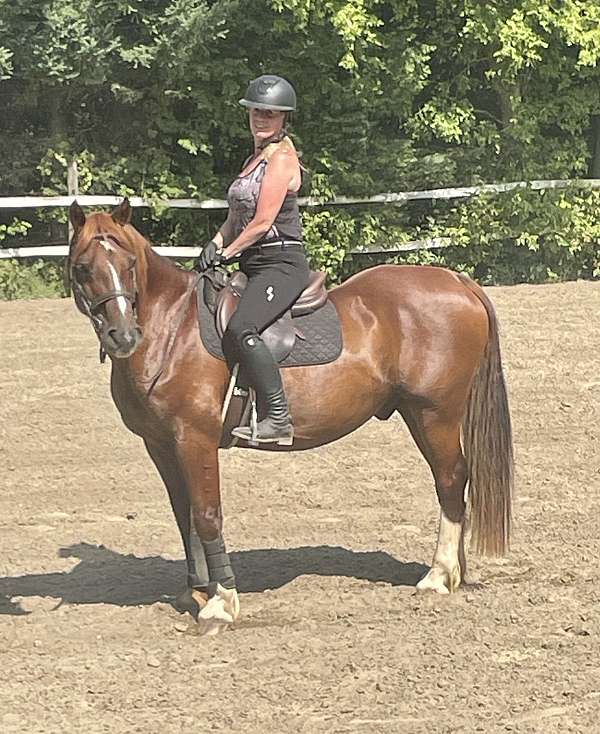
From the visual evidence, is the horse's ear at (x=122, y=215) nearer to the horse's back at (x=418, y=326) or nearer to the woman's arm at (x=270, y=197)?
the woman's arm at (x=270, y=197)

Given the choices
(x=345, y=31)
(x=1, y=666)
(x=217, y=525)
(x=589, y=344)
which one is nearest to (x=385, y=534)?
(x=217, y=525)

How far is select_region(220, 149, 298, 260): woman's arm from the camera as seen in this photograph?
5555 mm

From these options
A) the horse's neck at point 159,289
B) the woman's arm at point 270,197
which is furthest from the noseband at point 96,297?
the woman's arm at point 270,197

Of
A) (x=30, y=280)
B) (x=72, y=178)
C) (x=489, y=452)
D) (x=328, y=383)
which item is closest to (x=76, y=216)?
(x=328, y=383)

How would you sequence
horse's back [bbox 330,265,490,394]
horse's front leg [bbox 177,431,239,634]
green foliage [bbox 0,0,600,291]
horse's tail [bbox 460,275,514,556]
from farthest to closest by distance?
green foliage [bbox 0,0,600,291]
horse's tail [bbox 460,275,514,556]
horse's back [bbox 330,265,490,394]
horse's front leg [bbox 177,431,239,634]

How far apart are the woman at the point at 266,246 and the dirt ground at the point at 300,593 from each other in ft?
3.36

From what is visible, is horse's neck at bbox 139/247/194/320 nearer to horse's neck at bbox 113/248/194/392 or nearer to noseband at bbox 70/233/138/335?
horse's neck at bbox 113/248/194/392

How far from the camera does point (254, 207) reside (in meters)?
5.67

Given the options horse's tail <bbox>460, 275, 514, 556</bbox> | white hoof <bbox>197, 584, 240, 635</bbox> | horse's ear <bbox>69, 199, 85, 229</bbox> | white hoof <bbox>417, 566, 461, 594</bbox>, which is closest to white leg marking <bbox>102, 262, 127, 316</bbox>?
horse's ear <bbox>69, 199, 85, 229</bbox>

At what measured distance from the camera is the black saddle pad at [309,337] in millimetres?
5793

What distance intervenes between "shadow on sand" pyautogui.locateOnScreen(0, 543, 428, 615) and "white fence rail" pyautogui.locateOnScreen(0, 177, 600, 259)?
899cm

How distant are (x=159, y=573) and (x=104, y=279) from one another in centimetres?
199

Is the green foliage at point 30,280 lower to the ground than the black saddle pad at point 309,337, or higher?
lower

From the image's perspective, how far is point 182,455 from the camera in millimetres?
5742
